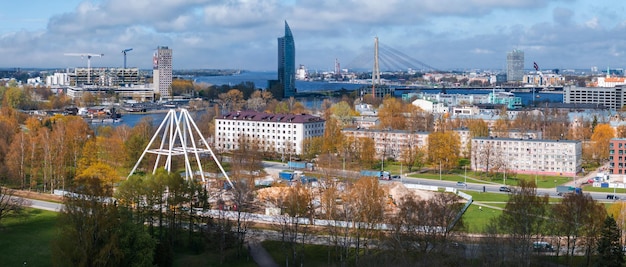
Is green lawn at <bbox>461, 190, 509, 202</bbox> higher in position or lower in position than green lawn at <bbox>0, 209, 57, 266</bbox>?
higher


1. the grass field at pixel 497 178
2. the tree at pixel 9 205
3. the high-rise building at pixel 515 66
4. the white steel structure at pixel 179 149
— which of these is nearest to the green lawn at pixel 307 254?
the tree at pixel 9 205

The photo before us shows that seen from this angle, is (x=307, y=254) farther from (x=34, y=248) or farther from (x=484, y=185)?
(x=484, y=185)

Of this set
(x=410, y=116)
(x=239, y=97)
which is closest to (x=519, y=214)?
(x=410, y=116)

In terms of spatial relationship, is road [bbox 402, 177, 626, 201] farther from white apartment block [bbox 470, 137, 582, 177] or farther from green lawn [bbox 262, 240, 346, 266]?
green lawn [bbox 262, 240, 346, 266]

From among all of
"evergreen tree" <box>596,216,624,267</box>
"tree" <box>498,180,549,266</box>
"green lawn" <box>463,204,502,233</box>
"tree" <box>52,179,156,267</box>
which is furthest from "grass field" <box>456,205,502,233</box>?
"tree" <box>52,179,156,267</box>

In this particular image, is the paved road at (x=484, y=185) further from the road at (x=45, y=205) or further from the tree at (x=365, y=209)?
the road at (x=45, y=205)

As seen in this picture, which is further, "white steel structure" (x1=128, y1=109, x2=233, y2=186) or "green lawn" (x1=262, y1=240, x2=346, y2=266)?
"white steel structure" (x1=128, y1=109, x2=233, y2=186)
